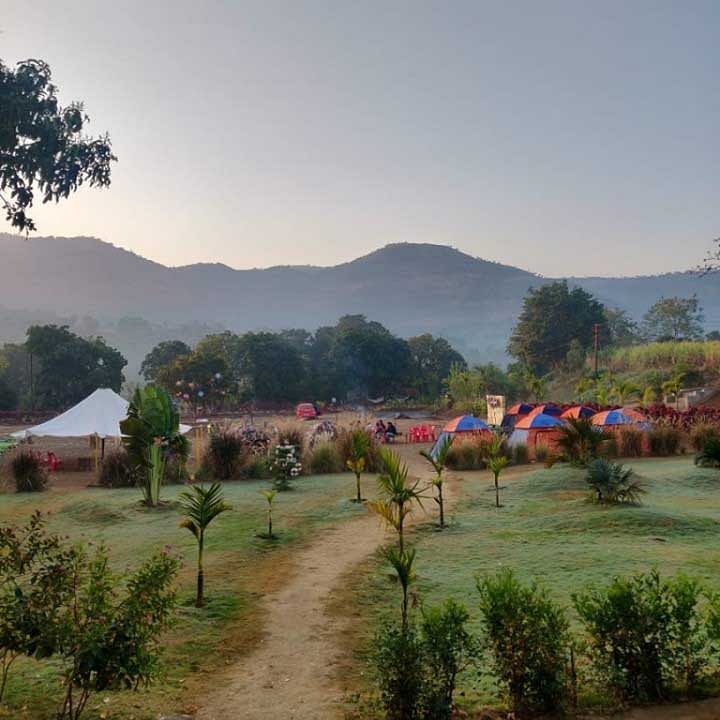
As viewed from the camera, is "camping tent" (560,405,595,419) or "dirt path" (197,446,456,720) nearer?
"dirt path" (197,446,456,720)

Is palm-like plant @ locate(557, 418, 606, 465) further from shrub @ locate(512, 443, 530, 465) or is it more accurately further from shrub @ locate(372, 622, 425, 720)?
shrub @ locate(372, 622, 425, 720)

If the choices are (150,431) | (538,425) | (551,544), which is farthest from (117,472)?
(538,425)

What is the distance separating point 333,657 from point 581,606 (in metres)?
2.58

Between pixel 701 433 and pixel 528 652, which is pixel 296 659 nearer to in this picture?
pixel 528 652

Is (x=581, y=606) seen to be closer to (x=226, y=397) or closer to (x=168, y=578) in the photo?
(x=168, y=578)

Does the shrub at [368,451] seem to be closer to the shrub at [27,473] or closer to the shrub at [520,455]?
the shrub at [520,455]

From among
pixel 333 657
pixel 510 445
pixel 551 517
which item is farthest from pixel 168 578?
pixel 510 445

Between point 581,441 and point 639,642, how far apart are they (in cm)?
1379

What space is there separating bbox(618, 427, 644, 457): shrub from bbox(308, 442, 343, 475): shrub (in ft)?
31.5

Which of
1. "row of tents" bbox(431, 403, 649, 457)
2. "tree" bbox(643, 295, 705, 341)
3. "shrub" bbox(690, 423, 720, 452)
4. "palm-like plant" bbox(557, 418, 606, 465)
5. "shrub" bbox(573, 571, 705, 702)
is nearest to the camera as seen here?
"shrub" bbox(573, 571, 705, 702)

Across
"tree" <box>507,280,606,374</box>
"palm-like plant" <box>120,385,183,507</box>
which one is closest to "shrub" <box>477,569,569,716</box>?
"palm-like plant" <box>120,385,183,507</box>

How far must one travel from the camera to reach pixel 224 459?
20.1m

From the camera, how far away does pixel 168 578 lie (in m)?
4.98

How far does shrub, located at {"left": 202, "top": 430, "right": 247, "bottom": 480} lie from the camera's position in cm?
2007
